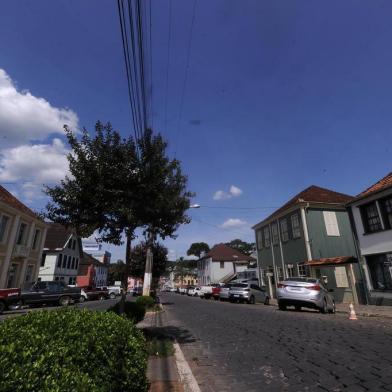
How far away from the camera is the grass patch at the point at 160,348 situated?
650 centimetres

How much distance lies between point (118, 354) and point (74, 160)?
5.63 meters

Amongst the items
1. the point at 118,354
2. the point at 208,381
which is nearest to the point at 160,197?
the point at 208,381

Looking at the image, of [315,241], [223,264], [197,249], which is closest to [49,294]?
[315,241]

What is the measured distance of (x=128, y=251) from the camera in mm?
8344

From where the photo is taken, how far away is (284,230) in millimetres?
29719

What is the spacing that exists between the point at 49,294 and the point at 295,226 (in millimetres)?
21305

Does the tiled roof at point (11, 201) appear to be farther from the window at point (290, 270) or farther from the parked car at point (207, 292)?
the window at point (290, 270)

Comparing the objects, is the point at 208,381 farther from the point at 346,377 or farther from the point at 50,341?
the point at 50,341

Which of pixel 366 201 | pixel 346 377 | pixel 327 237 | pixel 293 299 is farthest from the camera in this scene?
pixel 327 237

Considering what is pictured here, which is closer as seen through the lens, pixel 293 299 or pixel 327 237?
pixel 293 299

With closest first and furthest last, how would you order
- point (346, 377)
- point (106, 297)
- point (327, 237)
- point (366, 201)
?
point (346, 377) < point (366, 201) < point (327, 237) < point (106, 297)

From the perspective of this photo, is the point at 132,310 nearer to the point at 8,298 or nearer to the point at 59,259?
the point at 8,298

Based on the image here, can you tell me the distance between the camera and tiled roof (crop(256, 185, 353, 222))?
27.3m

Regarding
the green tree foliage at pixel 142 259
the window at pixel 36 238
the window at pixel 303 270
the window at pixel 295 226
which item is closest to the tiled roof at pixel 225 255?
the green tree foliage at pixel 142 259
